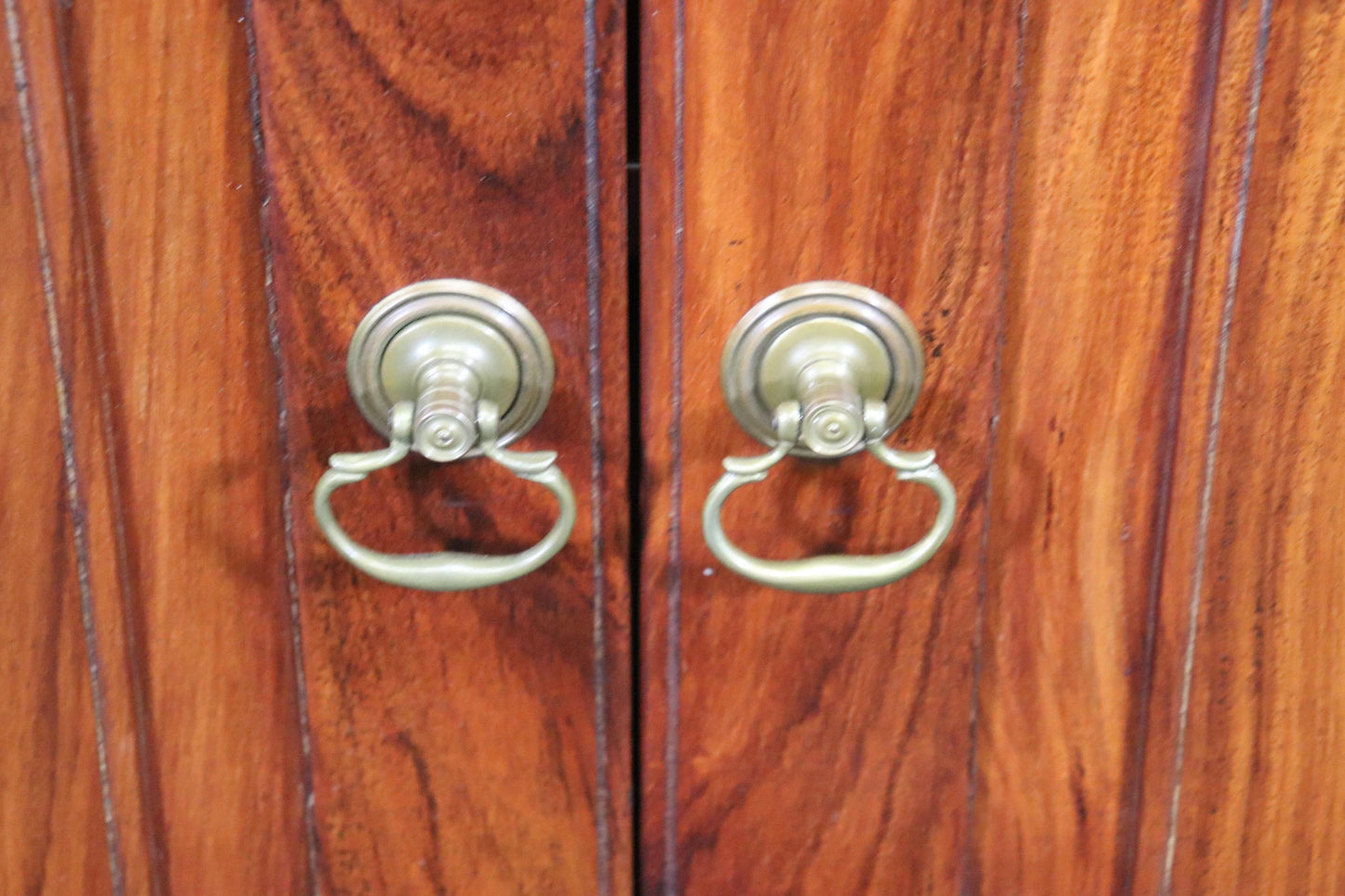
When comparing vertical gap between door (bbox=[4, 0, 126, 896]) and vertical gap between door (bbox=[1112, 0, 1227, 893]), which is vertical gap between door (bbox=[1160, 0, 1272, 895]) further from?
vertical gap between door (bbox=[4, 0, 126, 896])

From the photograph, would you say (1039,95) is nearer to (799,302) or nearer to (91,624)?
(799,302)

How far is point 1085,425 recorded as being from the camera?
427 mm

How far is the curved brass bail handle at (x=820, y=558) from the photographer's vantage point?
1.23ft

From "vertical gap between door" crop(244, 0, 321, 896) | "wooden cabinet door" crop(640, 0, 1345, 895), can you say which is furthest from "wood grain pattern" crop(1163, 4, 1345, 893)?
"vertical gap between door" crop(244, 0, 321, 896)

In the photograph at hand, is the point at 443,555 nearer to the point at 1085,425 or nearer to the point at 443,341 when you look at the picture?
the point at 443,341

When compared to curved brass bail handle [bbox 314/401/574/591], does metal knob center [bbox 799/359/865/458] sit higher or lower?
higher

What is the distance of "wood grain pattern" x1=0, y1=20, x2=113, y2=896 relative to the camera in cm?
40

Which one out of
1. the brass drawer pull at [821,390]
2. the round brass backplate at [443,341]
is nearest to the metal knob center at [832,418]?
the brass drawer pull at [821,390]

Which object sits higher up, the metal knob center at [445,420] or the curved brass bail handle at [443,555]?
the metal knob center at [445,420]

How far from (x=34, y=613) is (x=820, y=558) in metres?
0.32

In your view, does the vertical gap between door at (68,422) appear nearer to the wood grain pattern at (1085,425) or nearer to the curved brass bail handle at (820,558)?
the curved brass bail handle at (820,558)

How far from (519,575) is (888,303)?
0.17m

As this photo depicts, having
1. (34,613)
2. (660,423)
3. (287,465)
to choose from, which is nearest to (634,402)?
(660,423)

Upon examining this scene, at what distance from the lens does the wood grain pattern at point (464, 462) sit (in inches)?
14.8
